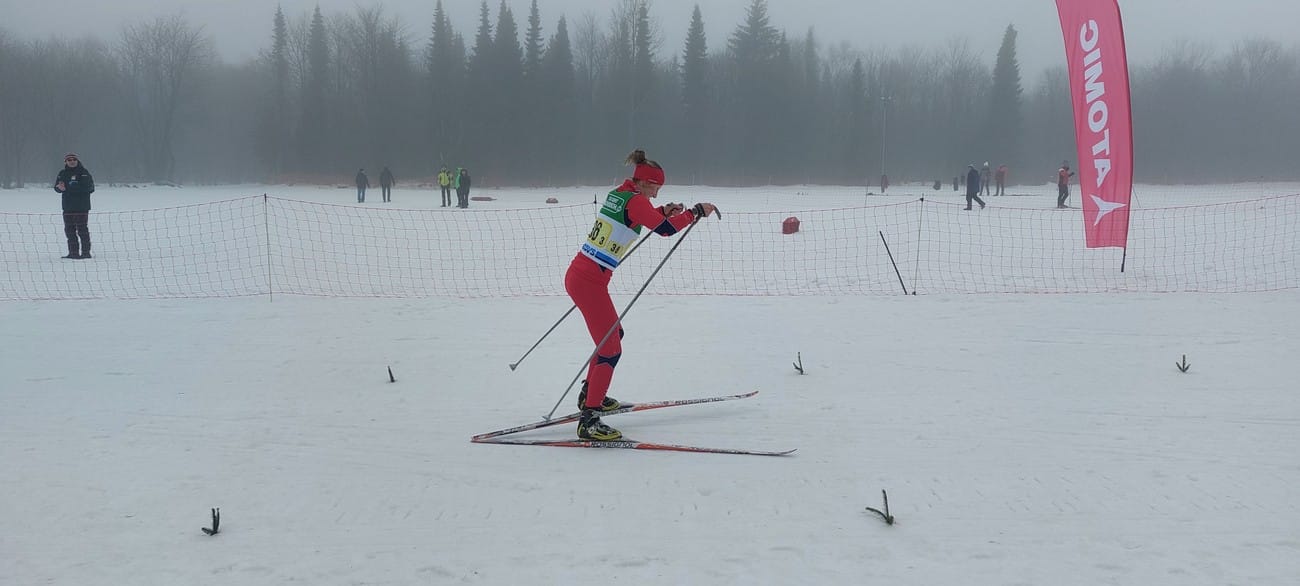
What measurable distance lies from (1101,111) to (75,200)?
15.2 meters

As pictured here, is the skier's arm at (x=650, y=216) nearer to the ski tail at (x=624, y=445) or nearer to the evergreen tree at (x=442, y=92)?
the ski tail at (x=624, y=445)

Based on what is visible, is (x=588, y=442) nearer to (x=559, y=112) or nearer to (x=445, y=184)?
(x=445, y=184)

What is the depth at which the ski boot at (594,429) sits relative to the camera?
5047 mm

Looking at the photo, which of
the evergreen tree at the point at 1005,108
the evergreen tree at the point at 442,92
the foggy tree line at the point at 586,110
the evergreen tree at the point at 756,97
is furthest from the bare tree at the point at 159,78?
the evergreen tree at the point at 1005,108

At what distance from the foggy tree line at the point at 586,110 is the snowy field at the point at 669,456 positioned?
50.2 m

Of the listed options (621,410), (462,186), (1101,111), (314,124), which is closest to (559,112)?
(314,124)

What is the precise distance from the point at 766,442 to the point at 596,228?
5.58ft

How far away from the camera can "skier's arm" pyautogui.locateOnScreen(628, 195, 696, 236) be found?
15.7 ft

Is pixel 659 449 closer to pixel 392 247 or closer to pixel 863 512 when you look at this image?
pixel 863 512

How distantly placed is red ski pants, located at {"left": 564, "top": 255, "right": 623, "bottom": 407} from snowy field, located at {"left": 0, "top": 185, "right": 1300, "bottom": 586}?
1.50 ft

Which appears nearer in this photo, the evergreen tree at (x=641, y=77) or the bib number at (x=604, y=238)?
the bib number at (x=604, y=238)

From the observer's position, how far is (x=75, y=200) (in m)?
12.9

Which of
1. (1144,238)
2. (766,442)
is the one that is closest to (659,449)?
(766,442)

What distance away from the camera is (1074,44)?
10711mm
